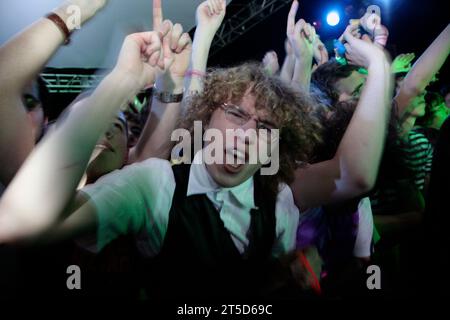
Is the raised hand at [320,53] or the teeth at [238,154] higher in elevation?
the raised hand at [320,53]

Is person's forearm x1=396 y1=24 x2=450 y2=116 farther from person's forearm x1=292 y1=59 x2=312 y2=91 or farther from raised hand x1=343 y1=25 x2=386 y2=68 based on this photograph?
person's forearm x1=292 y1=59 x2=312 y2=91

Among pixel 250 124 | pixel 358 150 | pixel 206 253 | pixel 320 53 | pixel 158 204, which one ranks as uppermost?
pixel 320 53

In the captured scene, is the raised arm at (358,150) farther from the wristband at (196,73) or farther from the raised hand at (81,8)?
the raised hand at (81,8)

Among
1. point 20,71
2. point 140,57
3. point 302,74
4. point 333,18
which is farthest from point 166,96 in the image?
point 333,18

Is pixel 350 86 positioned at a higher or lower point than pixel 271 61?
lower

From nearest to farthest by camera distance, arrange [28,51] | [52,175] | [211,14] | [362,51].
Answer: [52,175], [28,51], [362,51], [211,14]

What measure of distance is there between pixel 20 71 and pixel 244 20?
1.01 m

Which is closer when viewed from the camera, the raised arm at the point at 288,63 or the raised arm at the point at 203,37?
the raised arm at the point at 203,37

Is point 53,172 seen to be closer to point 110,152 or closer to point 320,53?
point 110,152

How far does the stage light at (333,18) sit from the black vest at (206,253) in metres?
0.81

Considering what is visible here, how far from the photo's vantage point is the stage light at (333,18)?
184cm

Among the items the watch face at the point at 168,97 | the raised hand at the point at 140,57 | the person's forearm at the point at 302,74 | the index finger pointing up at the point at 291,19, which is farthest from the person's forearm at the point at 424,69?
the raised hand at the point at 140,57

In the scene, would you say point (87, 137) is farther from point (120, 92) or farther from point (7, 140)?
point (7, 140)

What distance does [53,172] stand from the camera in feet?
2.98
